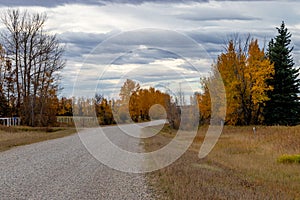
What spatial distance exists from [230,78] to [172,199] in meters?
42.5

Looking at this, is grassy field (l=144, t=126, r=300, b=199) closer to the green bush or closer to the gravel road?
the green bush

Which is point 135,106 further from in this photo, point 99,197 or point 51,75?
point 99,197

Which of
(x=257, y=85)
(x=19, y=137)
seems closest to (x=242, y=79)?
(x=257, y=85)

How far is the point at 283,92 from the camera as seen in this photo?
51.4 meters

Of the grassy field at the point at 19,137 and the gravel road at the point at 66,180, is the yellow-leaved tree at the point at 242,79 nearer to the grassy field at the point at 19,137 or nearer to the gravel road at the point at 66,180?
the grassy field at the point at 19,137

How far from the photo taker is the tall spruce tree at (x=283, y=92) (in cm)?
5075

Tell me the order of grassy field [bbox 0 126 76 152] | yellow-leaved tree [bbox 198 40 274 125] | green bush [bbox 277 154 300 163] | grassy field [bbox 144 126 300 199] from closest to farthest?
grassy field [bbox 144 126 300 199] → green bush [bbox 277 154 300 163] → grassy field [bbox 0 126 76 152] → yellow-leaved tree [bbox 198 40 274 125]

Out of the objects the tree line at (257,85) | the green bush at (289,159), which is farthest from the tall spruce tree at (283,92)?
the green bush at (289,159)

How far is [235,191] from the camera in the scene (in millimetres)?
10289

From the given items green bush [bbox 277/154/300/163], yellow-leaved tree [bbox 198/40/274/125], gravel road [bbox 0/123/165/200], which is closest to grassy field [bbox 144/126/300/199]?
green bush [bbox 277/154/300/163]

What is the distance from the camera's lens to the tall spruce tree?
167 ft

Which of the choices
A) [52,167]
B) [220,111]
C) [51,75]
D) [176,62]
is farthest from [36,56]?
[52,167]

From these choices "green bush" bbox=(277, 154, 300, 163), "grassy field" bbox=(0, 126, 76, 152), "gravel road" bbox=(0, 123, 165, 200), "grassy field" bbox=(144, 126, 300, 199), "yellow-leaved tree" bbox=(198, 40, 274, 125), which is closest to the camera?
"grassy field" bbox=(144, 126, 300, 199)

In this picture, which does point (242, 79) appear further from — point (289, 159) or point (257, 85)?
point (289, 159)
